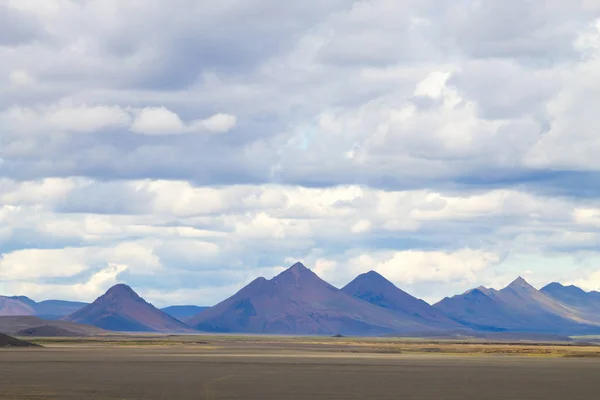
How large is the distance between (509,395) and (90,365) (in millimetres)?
53260

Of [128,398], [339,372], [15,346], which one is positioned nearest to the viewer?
[128,398]

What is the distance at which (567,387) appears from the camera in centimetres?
8481

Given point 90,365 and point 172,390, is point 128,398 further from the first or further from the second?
point 90,365

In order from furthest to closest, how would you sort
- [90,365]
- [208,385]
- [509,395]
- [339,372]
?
[90,365] < [339,372] < [208,385] < [509,395]

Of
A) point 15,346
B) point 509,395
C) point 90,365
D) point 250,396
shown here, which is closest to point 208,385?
point 250,396

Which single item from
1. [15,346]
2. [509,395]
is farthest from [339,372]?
[15,346]

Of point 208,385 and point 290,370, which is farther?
point 290,370

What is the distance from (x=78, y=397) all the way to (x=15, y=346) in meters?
135

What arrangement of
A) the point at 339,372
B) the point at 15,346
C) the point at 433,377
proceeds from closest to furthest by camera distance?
the point at 433,377
the point at 339,372
the point at 15,346

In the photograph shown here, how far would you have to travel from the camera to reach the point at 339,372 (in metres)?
103

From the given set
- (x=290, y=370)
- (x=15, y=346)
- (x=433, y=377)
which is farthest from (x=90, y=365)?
(x=15, y=346)

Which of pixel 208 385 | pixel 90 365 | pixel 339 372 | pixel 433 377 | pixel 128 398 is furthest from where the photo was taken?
pixel 90 365

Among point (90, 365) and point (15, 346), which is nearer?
point (90, 365)

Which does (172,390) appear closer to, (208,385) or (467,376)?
(208,385)
